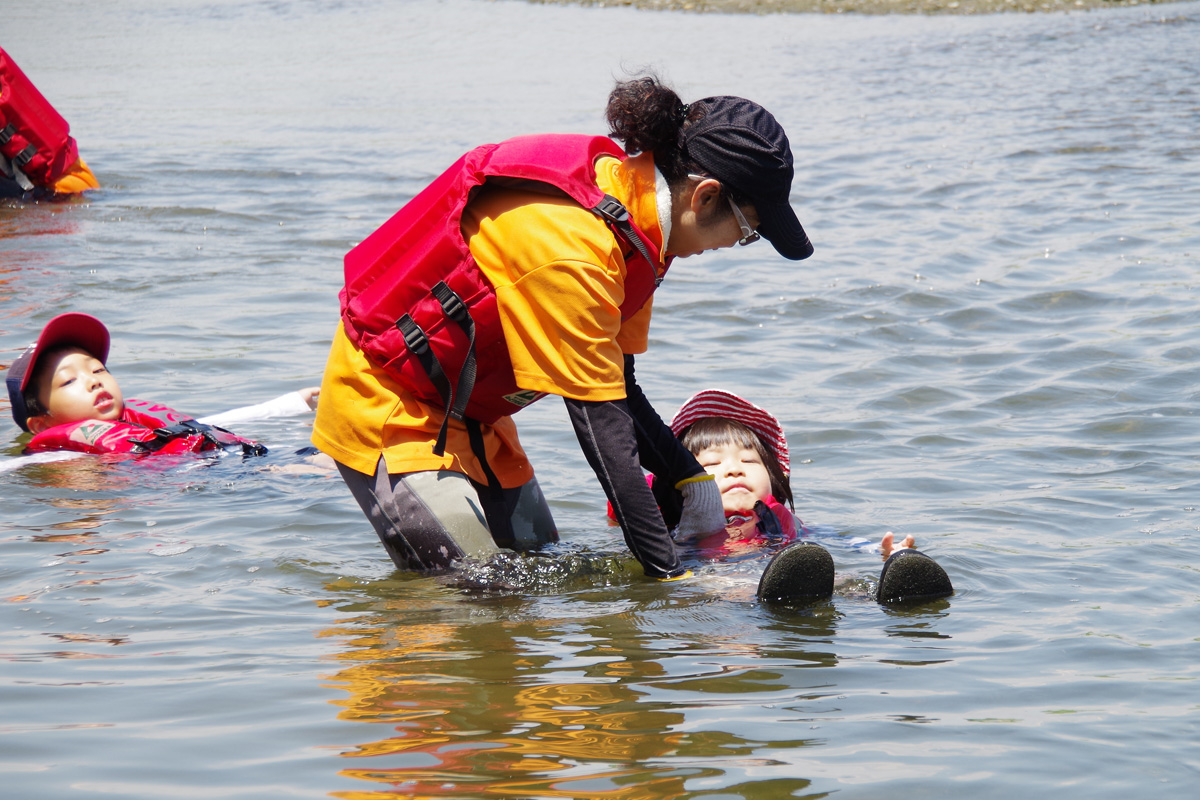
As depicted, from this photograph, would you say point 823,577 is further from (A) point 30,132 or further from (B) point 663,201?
(A) point 30,132

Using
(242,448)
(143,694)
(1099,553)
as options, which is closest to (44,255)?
(242,448)

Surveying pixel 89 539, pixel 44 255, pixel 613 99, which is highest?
pixel 613 99

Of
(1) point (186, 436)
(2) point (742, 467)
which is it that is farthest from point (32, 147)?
(2) point (742, 467)

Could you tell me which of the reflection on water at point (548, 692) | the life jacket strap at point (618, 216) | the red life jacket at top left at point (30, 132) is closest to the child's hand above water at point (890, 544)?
the reflection on water at point (548, 692)

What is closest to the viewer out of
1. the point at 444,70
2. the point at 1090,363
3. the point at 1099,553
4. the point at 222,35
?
the point at 1099,553

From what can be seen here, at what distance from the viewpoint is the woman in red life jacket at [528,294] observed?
3.27 metres

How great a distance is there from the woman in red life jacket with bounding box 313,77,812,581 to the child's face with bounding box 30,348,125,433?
2988 mm

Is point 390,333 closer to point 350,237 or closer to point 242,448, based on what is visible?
point 242,448

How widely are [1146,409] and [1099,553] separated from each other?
7.17 ft

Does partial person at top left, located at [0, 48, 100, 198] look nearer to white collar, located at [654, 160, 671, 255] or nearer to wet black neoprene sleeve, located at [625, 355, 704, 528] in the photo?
wet black neoprene sleeve, located at [625, 355, 704, 528]

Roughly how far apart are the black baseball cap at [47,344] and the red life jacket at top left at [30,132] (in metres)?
5.19

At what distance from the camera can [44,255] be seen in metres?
9.86

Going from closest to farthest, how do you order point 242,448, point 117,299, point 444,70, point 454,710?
point 454,710
point 242,448
point 117,299
point 444,70

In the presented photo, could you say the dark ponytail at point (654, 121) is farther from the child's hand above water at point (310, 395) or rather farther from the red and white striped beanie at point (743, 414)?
the child's hand above water at point (310, 395)
